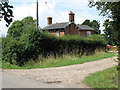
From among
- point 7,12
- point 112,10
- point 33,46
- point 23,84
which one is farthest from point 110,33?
point 33,46

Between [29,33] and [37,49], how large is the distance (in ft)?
5.23

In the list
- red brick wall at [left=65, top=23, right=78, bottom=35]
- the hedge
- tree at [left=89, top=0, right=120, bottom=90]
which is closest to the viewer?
tree at [left=89, top=0, right=120, bottom=90]

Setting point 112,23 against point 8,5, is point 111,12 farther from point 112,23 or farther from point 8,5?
point 8,5

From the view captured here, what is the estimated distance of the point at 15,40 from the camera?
1409 cm

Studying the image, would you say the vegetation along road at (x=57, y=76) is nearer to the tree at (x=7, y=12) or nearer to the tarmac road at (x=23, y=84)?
the tarmac road at (x=23, y=84)

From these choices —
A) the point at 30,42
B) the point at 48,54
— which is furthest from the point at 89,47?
the point at 30,42

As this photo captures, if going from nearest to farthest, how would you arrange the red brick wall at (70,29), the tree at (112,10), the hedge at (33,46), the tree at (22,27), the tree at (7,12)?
1. the tree at (7,12)
2. the tree at (112,10)
3. the hedge at (33,46)
4. the tree at (22,27)
5. the red brick wall at (70,29)

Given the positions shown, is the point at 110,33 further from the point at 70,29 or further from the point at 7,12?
the point at 70,29

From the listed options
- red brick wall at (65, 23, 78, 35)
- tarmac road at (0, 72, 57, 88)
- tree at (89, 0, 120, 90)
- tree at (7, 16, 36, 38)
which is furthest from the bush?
red brick wall at (65, 23, 78, 35)

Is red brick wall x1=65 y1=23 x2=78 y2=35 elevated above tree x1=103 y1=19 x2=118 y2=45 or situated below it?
above

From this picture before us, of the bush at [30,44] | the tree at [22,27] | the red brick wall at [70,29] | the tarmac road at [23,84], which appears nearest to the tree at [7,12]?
the tarmac road at [23,84]

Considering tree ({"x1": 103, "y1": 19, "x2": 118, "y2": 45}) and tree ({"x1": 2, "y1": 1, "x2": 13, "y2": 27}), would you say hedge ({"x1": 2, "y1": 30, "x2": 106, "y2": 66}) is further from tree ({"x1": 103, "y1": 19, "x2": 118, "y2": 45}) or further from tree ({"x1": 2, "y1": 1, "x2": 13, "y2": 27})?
tree ({"x1": 2, "y1": 1, "x2": 13, "y2": 27})

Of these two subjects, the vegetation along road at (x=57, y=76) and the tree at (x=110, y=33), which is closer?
the tree at (x=110, y=33)

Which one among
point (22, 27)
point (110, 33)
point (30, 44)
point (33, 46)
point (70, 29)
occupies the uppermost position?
point (70, 29)
